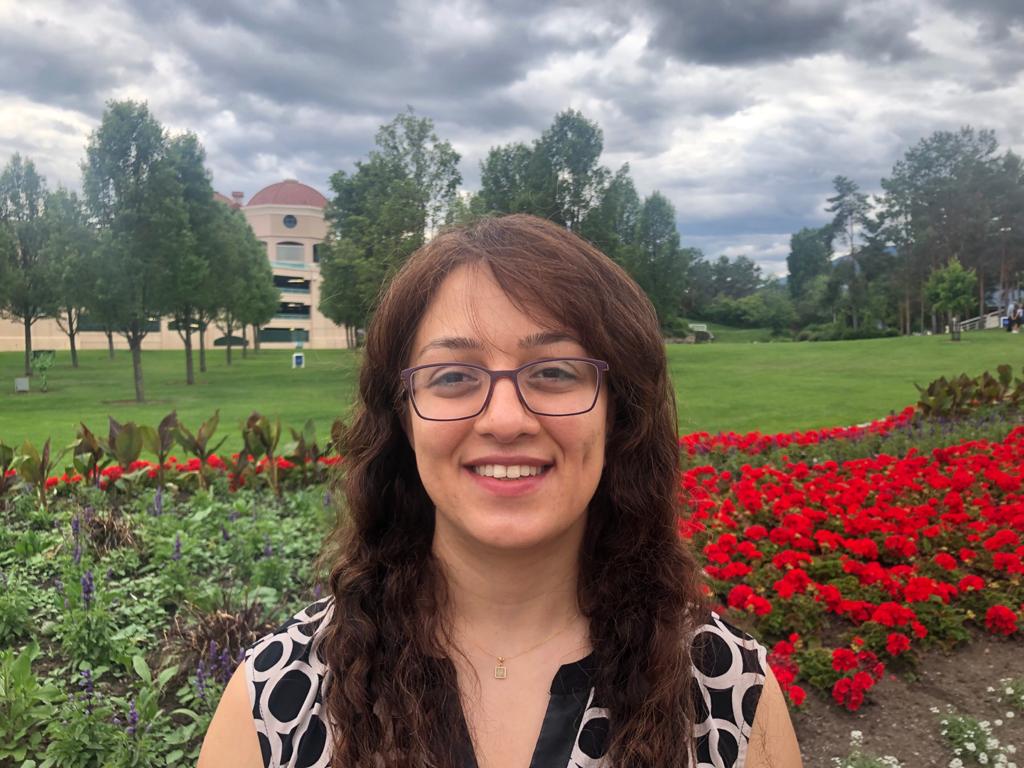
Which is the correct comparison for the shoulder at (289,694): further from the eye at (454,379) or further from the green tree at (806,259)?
the green tree at (806,259)

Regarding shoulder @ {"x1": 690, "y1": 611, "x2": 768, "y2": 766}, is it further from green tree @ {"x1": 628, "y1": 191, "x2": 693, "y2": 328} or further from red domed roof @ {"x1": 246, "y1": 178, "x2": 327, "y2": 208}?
red domed roof @ {"x1": 246, "y1": 178, "x2": 327, "y2": 208}

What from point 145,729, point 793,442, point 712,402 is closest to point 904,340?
point 712,402

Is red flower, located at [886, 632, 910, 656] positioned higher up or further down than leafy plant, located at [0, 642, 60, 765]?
further down

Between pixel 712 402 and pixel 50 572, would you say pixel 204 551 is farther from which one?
pixel 712 402

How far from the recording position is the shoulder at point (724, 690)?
1406 mm

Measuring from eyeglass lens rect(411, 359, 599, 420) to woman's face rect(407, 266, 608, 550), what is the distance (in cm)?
2

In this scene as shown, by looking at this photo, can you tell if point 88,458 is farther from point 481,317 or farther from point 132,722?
point 481,317

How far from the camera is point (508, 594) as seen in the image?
147cm

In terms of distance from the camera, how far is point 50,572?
13.4 ft

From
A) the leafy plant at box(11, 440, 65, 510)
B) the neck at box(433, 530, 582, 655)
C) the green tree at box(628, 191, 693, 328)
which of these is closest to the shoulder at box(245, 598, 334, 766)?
the neck at box(433, 530, 582, 655)

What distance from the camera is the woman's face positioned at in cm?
133

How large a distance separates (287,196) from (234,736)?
6720 centimetres

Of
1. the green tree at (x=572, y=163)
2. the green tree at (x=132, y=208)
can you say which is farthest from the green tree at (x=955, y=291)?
the green tree at (x=132, y=208)

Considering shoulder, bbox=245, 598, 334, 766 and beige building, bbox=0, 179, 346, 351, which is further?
beige building, bbox=0, 179, 346, 351
